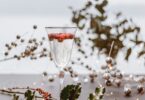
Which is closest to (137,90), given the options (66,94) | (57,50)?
(57,50)

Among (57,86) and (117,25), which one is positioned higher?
(117,25)

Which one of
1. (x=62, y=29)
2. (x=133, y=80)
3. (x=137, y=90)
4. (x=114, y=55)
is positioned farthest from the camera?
(x=133, y=80)

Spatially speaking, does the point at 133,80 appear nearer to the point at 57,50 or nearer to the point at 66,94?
the point at 57,50

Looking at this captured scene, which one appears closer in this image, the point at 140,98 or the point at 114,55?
the point at 140,98

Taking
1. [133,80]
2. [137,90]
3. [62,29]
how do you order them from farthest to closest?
[133,80], [137,90], [62,29]

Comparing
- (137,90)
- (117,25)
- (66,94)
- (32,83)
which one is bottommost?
(66,94)

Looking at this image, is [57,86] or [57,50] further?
[57,86]

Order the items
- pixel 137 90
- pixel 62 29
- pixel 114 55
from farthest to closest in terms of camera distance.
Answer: pixel 114 55, pixel 137 90, pixel 62 29

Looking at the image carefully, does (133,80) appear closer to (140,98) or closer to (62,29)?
(140,98)

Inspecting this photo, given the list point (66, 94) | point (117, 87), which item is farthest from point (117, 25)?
point (66, 94)
